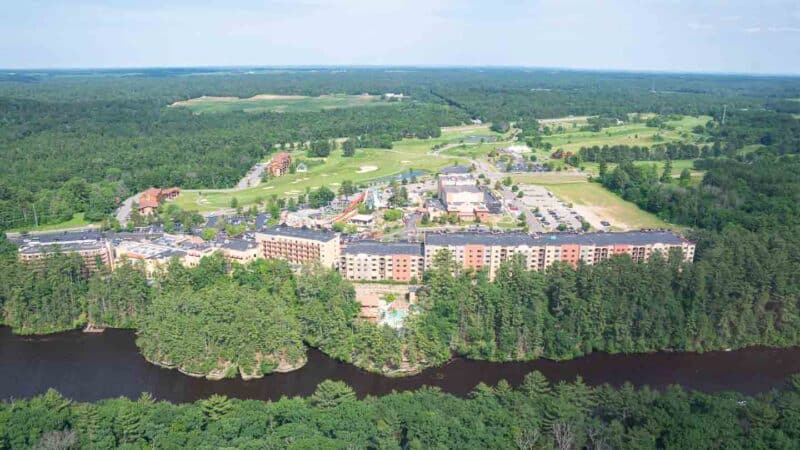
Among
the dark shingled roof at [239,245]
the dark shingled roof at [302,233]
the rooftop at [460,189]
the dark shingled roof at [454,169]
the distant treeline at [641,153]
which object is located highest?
the distant treeline at [641,153]

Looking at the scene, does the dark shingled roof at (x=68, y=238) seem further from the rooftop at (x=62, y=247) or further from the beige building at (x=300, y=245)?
the beige building at (x=300, y=245)

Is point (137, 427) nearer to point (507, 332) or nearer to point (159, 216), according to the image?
point (507, 332)

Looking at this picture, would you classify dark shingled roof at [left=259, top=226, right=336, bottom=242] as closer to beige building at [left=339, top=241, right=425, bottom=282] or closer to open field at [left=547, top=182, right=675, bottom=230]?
beige building at [left=339, top=241, right=425, bottom=282]

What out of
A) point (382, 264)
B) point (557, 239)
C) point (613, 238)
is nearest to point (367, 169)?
point (382, 264)

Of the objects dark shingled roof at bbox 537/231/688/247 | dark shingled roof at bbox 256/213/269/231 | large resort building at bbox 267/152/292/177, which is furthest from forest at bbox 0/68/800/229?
dark shingled roof at bbox 537/231/688/247

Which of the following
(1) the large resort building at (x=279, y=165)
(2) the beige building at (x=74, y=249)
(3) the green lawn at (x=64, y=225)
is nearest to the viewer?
(2) the beige building at (x=74, y=249)

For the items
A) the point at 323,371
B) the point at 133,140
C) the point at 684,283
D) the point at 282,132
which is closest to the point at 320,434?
the point at 323,371

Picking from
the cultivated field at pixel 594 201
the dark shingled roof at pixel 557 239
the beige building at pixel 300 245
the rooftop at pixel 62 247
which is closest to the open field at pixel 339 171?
the cultivated field at pixel 594 201
